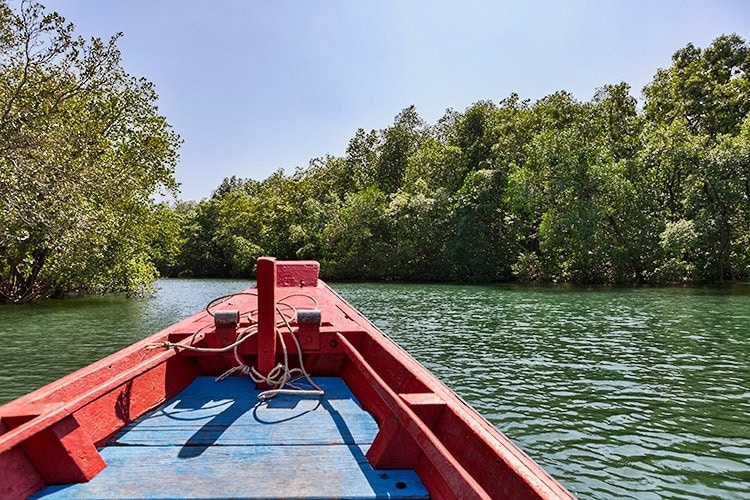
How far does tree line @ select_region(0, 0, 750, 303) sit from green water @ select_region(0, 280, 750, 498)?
3.76 m

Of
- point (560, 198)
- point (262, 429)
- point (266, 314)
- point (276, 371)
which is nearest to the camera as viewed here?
point (262, 429)

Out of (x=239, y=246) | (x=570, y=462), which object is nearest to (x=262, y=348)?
(x=570, y=462)

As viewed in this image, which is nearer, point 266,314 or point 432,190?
point 266,314

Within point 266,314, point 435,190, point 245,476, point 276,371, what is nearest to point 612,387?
point 276,371

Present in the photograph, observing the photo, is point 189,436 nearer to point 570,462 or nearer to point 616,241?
point 570,462

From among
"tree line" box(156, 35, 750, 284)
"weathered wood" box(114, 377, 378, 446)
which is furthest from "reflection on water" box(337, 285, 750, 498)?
"tree line" box(156, 35, 750, 284)

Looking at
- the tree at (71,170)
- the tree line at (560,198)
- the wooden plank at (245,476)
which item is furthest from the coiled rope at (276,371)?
the tree line at (560,198)

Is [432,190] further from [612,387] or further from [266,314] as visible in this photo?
[266,314]

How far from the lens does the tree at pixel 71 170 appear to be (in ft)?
43.8

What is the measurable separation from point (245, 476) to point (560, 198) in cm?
3379

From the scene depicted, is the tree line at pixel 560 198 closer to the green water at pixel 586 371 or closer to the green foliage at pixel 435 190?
the green foliage at pixel 435 190

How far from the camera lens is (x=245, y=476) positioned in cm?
237

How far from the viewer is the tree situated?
13336mm

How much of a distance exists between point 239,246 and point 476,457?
55871 millimetres
